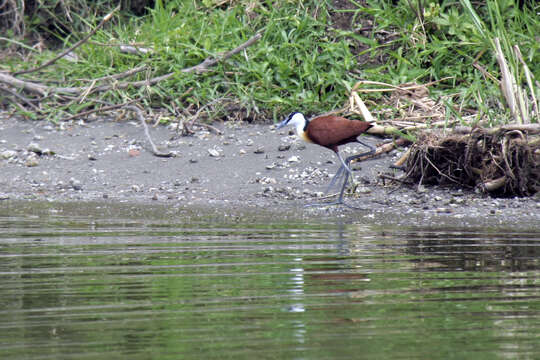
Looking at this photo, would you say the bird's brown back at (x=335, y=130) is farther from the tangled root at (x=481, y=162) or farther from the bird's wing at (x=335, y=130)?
the tangled root at (x=481, y=162)

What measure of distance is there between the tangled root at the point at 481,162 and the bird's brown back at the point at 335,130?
509 mm

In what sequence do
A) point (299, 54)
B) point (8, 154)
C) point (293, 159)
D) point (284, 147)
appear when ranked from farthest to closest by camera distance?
point (299, 54), point (8, 154), point (284, 147), point (293, 159)

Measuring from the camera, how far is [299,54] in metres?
9.85

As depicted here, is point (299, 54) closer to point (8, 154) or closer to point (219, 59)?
point (219, 59)

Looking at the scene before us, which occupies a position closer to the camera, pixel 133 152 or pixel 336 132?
pixel 336 132

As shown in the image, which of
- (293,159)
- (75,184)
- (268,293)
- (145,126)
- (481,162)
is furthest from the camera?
(145,126)

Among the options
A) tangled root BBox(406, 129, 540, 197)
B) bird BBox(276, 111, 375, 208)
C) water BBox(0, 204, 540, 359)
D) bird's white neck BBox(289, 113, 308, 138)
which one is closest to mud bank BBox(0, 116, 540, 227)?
tangled root BBox(406, 129, 540, 197)

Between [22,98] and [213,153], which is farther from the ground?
[213,153]

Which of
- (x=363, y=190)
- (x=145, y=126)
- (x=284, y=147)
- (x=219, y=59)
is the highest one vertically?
(x=219, y=59)

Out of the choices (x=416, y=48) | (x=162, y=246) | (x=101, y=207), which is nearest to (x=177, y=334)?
(x=162, y=246)

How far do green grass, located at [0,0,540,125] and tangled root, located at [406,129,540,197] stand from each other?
1431mm

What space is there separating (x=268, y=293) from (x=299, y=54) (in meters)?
6.53

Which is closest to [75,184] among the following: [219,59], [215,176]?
[215,176]

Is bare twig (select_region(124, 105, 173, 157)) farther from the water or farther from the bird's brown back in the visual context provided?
the water
